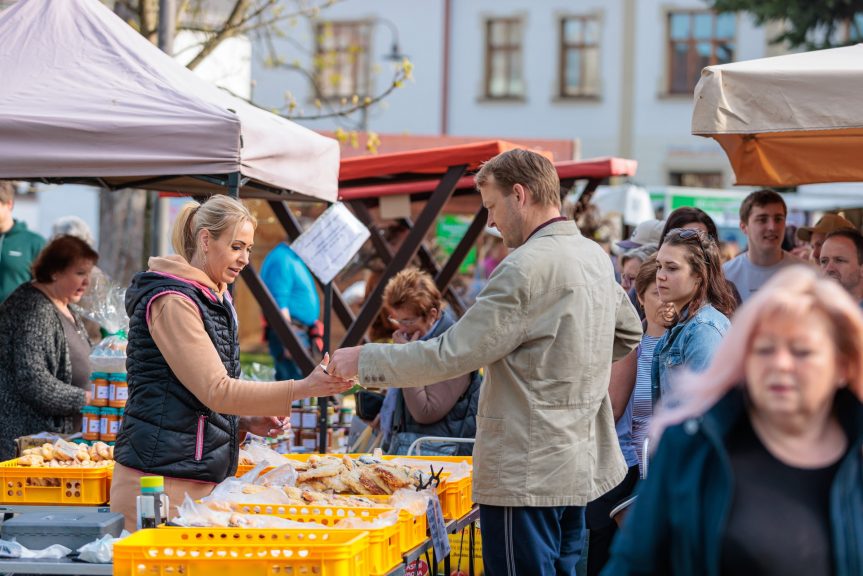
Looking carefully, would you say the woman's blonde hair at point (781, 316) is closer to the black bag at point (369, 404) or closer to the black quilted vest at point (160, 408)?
the black quilted vest at point (160, 408)

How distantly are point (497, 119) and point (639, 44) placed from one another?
3.75m

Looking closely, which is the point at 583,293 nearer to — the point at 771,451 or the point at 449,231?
the point at 771,451

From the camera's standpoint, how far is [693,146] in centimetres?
2856

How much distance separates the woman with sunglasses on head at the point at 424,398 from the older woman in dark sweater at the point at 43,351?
5.17 ft

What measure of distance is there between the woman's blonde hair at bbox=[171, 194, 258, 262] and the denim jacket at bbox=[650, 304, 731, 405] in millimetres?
1567

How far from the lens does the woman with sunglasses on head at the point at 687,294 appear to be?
14.4ft

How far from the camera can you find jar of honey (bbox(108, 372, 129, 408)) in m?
5.69

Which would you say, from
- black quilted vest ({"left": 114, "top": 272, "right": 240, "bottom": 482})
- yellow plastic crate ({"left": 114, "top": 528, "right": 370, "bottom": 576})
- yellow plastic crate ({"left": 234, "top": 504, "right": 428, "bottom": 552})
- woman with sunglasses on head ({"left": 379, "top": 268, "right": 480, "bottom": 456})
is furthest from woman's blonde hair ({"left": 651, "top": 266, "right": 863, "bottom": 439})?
woman with sunglasses on head ({"left": 379, "top": 268, "right": 480, "bottom": 456})

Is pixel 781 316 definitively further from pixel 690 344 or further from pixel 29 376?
pixel 29 376

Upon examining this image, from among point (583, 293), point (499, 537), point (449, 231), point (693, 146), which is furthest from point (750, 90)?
point (693, 146)

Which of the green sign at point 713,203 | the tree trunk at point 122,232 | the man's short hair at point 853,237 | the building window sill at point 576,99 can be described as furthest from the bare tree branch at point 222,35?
the building window sill at point 576,99

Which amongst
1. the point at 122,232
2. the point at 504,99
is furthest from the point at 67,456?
the point at 504,99

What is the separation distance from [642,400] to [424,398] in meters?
1.09

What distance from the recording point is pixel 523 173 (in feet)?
12.7
